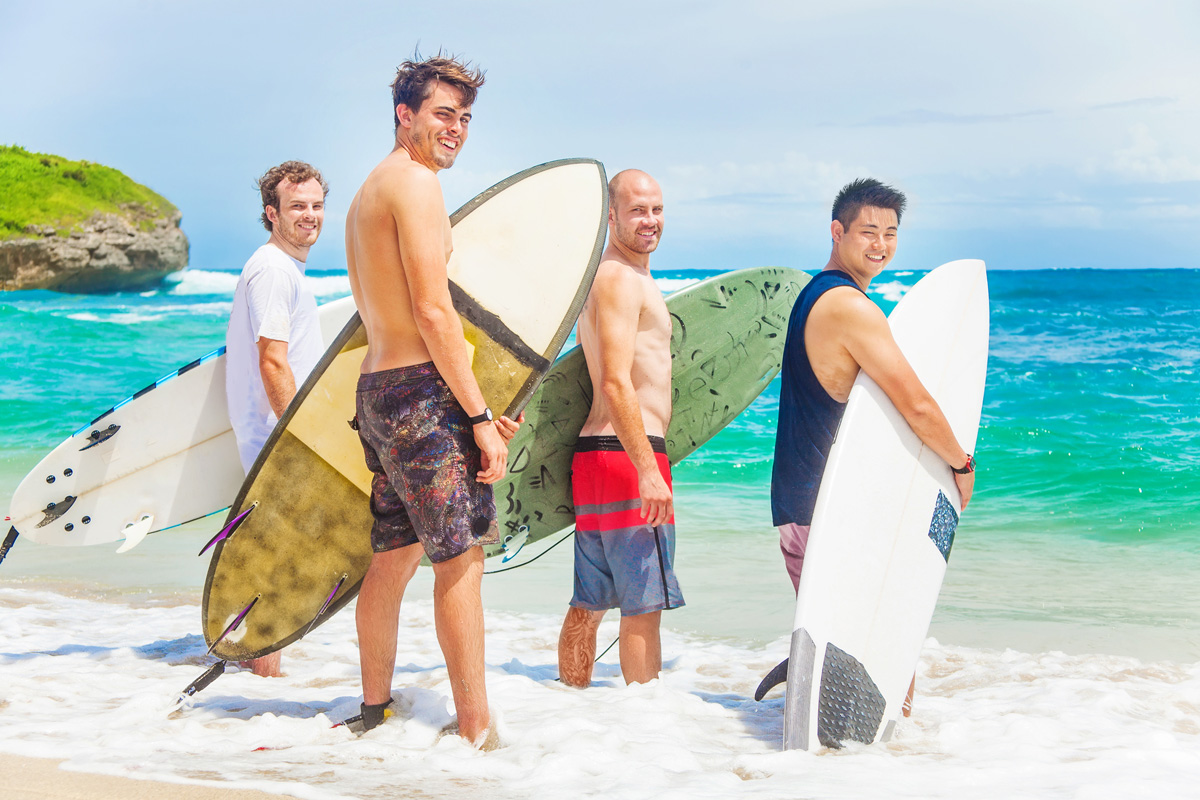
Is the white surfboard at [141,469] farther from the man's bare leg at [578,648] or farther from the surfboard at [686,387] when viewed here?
the man's bare leg at [578,648]

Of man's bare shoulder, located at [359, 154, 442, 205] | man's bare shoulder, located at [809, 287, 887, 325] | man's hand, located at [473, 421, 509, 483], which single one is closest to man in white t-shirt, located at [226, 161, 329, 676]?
man's bare shoulder, located at [359, 154, 442, 205]

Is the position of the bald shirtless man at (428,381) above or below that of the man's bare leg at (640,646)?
above

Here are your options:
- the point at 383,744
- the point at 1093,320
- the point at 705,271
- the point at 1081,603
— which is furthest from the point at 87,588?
the point at 705,271

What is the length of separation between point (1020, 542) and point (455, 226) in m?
5.60

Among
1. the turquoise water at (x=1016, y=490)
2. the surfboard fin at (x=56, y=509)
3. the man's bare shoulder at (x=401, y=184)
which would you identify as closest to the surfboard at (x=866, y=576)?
the man's bare shoulder at (x=401, y=184)

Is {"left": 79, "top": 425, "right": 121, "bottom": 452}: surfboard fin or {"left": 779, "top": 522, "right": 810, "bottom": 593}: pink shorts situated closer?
{"left": 779, "top": 522, "right": 810, "bottom": 593}: pink shorts

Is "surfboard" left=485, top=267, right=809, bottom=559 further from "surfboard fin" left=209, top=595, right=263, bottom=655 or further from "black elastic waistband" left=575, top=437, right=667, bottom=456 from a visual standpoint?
"surfboard fin" left=209, top=595, right=263, bottom=655

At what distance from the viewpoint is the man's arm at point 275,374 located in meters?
3.07

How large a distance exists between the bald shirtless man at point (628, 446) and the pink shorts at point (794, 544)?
359mm

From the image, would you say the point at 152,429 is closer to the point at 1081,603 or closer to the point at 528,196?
the point at 528,196

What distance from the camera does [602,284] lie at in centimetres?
285

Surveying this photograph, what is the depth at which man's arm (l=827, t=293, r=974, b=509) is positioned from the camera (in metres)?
2.54

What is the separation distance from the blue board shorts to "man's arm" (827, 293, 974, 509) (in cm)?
69

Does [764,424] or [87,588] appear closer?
[87,588]
